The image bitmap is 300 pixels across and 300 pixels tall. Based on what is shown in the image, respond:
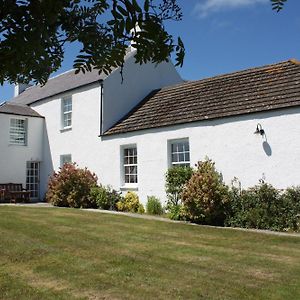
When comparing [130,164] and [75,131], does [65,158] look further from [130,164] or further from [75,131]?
[130,164]

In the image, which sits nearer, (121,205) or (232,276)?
(232,276)

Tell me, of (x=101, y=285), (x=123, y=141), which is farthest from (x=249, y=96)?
(x=101, y=285)

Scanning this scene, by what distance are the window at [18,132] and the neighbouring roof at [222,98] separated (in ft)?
22.4

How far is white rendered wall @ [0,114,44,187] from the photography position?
23.0 meters

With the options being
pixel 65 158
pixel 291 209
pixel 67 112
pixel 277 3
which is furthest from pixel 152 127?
pixel 277 3

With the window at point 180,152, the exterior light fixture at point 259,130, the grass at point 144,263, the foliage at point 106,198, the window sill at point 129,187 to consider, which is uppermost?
the exterior light fixture at point 259,130

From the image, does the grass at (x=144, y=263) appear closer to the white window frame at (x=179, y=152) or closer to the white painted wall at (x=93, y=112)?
the white window frame at (x=179, y=152)

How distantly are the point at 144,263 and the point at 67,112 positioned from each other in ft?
55.9

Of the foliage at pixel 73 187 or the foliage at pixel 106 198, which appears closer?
the foliage at pixel 106 198

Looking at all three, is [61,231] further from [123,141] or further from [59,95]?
[59,95]

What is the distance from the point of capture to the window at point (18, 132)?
78.0ft

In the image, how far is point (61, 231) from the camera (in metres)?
11.8

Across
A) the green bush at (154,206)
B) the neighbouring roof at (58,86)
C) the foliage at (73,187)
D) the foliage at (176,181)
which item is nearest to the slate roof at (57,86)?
the neighbouring roof at (58,86)

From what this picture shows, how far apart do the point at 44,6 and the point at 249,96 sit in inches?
549
